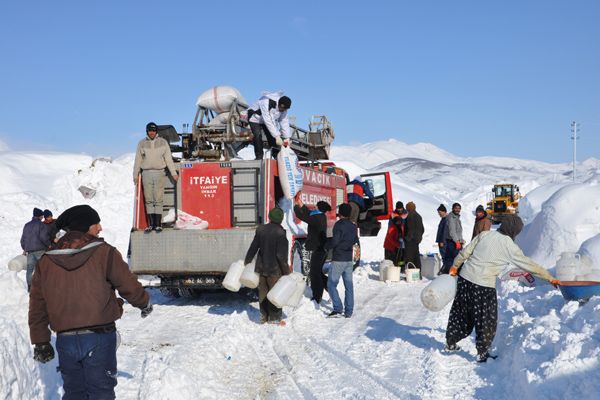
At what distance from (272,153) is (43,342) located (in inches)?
342

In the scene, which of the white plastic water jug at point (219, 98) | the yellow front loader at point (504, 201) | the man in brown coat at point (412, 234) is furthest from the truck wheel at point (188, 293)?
the yellow front loader at point (504, 201)

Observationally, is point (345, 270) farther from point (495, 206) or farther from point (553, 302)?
point (495, 206)

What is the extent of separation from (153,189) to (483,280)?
19.6ft

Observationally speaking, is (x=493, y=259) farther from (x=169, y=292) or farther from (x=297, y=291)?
(x=169, y=292)

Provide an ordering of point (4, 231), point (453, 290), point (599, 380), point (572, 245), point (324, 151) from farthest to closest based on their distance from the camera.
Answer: point (4, 231) → point (324, 151) → point (572, 245) → point (453, 290) → point (599, 380)

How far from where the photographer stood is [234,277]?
9.60 meters

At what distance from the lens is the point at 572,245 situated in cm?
1311

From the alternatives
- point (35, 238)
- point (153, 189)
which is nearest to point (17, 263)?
point (35, 238)

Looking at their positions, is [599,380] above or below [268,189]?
below

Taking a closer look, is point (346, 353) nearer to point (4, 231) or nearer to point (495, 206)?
point (4, 231)

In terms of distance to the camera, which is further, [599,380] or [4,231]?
[4,231]

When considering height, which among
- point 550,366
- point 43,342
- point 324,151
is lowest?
Result: point 550,366

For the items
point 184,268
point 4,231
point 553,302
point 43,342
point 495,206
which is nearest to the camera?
point 43,342

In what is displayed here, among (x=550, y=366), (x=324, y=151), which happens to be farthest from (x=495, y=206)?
(x=550, y=366)
